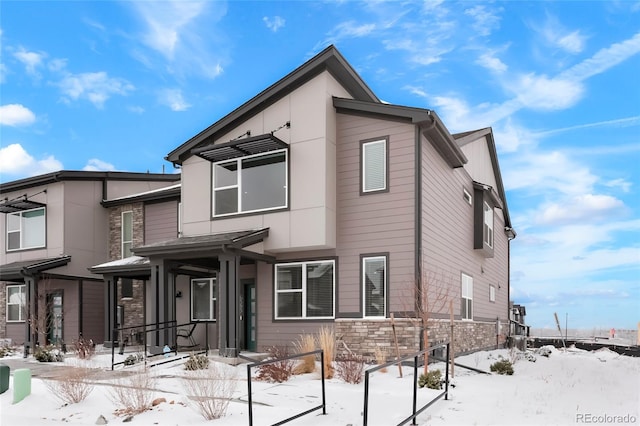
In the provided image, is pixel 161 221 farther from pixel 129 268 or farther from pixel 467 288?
pixel 467 288

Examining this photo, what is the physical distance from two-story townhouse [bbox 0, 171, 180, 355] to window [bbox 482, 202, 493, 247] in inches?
551

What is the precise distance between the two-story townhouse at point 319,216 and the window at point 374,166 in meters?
0.03

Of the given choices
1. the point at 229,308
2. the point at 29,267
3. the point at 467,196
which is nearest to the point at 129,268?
the point at 29,267

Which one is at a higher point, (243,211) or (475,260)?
(243,211)

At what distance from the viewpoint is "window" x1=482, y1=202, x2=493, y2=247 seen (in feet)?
67.5

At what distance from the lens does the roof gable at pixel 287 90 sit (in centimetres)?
1511

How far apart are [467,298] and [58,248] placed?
15.0 meters

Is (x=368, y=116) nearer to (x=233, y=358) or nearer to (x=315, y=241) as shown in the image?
(x=315, y=241)

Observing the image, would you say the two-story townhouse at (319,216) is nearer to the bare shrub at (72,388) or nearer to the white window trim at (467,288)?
the white window trim at (467,288)

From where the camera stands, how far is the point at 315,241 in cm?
1469

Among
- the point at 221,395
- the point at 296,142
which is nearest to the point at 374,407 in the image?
the point at 221,395

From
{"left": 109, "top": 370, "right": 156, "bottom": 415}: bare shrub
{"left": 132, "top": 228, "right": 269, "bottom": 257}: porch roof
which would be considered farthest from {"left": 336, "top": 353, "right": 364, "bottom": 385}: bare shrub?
{"left": 132, "top": 228, "right": 269, "bottom": 257}: porch roof

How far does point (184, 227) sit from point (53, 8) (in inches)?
267

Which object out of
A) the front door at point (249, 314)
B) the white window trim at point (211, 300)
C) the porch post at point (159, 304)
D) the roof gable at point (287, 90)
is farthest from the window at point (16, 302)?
the front door at point (249, 314)
